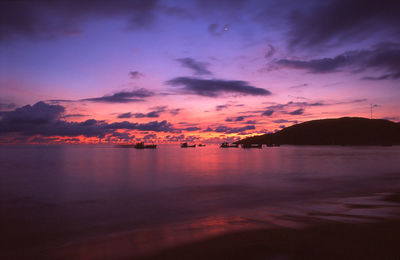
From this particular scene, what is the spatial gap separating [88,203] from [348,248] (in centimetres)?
1476

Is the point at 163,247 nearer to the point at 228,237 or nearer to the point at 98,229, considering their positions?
the point at 228,237

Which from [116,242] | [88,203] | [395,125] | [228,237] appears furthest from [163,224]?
[395,125]

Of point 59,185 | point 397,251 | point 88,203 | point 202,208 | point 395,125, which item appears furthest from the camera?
point 395,125

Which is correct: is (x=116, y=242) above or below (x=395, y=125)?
below

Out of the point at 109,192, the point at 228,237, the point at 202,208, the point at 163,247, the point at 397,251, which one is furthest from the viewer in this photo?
the point at 109,192

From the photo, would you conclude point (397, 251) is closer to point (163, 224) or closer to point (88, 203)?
point (163, 224)

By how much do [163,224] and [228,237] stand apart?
3710 mm

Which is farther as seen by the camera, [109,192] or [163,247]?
[109,192]

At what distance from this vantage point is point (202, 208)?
46.7 ft

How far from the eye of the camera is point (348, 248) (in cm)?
709

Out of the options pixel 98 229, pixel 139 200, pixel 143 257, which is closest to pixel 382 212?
pixel 143 257

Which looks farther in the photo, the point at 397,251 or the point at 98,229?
the point at 98,229

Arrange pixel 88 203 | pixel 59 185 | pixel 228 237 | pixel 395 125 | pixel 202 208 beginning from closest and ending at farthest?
1. pixel 228 237
2. pixel 202 208
3. pixel 88 203
4. pixel 59 185
5. pixel 395 125

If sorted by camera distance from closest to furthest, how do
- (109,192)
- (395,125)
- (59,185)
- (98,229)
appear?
(98,229) → (109,192) → (59,185) → (395,125)
